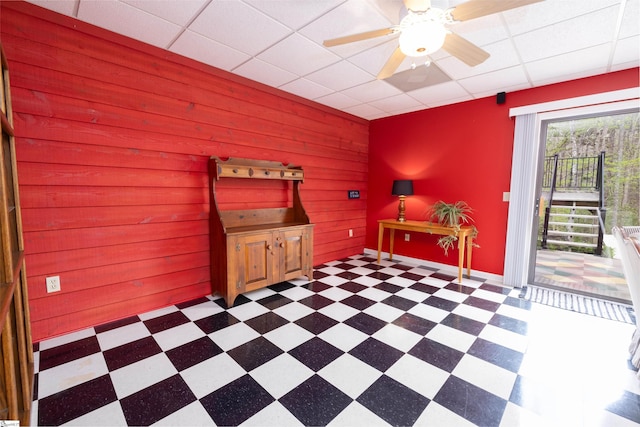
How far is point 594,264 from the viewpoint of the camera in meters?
4.27

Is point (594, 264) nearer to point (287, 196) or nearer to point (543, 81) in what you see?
point (543, 81)

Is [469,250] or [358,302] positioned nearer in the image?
[358,302]

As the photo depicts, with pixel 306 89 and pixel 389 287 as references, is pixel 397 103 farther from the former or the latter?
pixel 389 287

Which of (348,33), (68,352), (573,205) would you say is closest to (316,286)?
(68,352)

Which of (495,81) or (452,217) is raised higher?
(495,81)

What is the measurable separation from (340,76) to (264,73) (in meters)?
0.85

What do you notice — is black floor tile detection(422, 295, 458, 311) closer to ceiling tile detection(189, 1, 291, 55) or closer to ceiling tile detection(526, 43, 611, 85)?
ceiling tile detection(526, 43, 611, 85)

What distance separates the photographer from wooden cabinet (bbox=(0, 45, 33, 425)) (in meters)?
1.14

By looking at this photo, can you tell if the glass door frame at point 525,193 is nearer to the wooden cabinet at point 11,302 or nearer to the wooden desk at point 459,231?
the wooden desk at point 459,231

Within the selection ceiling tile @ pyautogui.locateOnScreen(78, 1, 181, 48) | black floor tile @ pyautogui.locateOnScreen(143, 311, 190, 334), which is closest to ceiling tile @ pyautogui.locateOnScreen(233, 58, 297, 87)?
ceiling tile @ pyautogui.locateOnScreen(78, 1, 181, 48)

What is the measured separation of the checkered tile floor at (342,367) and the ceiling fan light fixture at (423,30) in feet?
7.00

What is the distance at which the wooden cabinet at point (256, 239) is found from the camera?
2.76m

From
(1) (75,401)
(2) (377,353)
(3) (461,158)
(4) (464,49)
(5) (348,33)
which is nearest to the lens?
(1) (75,401)

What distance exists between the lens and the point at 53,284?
2102mm
